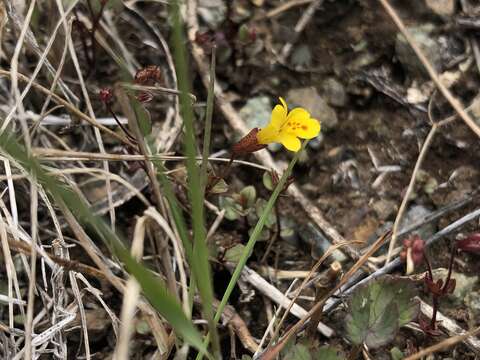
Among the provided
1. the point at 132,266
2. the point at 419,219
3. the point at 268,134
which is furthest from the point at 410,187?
the point at 132,266

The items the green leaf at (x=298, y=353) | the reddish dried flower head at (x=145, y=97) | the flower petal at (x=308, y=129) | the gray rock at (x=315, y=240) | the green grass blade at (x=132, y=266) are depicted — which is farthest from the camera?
the gray rock at (x=315, y=240)

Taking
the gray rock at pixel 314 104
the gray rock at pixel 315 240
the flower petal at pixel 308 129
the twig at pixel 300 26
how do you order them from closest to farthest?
the flower petal at pixel 308 129
the gray rock at pixel 315 240
the gray rock at pixel 314 104
the twig at pixel 300 26

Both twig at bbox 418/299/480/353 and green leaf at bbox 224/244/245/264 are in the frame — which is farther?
green leaf at bbox 224/244/245/264

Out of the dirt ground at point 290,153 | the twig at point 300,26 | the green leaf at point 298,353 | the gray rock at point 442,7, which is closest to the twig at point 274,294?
the dirt ground at point 290,153

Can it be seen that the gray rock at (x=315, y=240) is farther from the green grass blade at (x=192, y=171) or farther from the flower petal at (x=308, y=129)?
the green grass blade at (x=192, y=171)

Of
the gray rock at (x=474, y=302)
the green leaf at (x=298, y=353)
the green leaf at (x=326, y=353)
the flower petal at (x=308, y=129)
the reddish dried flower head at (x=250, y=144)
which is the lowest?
the gray rock at (x=474, y=302)

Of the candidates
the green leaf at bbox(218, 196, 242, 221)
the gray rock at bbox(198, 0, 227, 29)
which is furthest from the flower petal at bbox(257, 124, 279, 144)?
the gray rock at bbox(198, 0, 227, 29)

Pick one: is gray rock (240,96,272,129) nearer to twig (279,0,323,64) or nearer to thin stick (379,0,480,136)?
twig (279,0,323,64)

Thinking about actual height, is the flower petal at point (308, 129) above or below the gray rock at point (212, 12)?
below

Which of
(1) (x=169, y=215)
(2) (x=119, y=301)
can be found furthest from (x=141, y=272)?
(2) (x=119, y=301)
